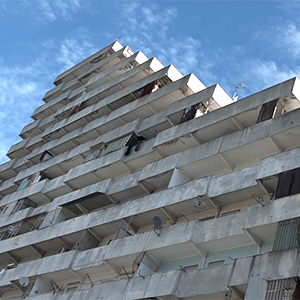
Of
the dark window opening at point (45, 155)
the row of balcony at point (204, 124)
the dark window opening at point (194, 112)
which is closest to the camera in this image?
the row of balcony at point (204, 124)

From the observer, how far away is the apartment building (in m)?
15.6

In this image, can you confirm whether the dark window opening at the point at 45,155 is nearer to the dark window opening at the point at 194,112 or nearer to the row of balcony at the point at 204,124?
the row of balcony at the point at 204,124

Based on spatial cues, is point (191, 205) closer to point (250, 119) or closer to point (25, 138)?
point (250, 119)

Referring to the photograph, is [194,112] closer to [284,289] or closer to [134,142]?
[134,142]

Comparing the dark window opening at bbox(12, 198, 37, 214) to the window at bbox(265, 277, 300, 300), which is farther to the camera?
the dark window opening at bbox(12, 198, 37, 214)

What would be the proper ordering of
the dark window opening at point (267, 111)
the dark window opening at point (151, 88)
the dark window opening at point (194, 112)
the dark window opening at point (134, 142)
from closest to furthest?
the dark window opening at point (267, 111) < the dark window opening at point (194, 112) < the dark window opening at point (134, 142) < the dark window opening at point (151, 88)

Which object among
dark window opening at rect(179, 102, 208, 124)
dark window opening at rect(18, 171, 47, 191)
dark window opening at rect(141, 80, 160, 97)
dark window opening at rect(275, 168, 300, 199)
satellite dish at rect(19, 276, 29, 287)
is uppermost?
dark window opening at rect(141, 80, 160, 97)

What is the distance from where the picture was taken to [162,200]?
66.2 ft

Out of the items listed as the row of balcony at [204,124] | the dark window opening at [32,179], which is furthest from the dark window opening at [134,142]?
the dark window opening at [32,179]

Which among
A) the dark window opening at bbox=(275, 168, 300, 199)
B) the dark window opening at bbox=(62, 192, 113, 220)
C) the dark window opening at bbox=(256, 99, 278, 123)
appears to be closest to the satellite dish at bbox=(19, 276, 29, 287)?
the dark window opening at bbox=(62, 192, 113, 220)

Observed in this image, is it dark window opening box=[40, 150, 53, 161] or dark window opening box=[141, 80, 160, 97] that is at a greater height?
dark window opening box=[141, 80, 160, 97]

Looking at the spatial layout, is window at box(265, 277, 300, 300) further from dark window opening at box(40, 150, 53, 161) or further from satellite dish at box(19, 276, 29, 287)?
dark window opening at box(40, 150, 53, 161)

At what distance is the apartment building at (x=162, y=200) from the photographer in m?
15.6

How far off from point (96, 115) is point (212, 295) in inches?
774
